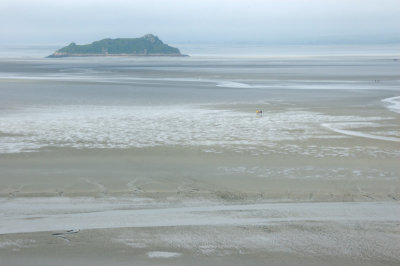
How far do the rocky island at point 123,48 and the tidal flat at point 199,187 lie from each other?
132m

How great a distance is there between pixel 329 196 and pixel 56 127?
34.0ft

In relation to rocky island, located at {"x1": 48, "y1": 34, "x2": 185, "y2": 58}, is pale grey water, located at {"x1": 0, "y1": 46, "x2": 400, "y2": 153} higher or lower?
lower

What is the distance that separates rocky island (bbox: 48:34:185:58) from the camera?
15000 cm

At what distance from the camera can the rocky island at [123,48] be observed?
492 ft

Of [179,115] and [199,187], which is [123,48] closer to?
[179,115]

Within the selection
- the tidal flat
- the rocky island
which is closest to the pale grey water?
the tidal flat

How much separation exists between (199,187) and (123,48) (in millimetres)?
149448

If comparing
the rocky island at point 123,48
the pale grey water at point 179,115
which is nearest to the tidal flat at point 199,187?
the pale grey water at point 179,115

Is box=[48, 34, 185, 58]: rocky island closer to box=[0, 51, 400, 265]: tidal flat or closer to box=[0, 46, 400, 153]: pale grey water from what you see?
box=[0, 46, 400, 153]: pale grey water

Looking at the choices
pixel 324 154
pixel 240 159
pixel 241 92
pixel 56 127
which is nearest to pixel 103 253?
pixel 240 159

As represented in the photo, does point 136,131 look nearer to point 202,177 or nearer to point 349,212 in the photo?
point 202,177

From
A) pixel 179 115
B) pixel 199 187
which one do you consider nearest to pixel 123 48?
pixel 179 115

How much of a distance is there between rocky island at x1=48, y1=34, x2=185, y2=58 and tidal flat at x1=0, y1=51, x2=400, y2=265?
132042 mm

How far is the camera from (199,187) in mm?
9750
